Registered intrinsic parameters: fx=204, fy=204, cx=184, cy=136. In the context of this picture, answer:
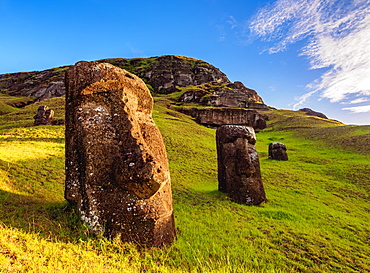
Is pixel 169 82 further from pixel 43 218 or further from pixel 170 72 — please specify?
pixel 43 218

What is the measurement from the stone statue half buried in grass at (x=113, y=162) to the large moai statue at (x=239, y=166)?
592 centimetres

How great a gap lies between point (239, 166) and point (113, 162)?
7141mm

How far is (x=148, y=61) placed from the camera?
12444cm

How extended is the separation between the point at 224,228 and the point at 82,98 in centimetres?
562

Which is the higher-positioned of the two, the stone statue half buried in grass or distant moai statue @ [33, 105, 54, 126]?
distant moai statue @ [33, 105, 54, 126]

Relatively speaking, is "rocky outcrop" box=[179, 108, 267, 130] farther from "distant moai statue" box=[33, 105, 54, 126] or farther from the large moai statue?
the large moai statue

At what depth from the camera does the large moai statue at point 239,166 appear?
10.0 m

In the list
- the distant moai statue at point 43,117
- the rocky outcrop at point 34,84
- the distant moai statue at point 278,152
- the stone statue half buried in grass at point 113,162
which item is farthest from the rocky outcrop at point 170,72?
the stone statue half buried in grass at point 113,162

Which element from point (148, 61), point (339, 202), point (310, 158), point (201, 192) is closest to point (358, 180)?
point (339, 202)

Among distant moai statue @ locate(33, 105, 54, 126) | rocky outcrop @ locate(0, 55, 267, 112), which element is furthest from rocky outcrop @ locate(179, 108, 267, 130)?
distant moai statue @ locate(33, 105, 54, 126)

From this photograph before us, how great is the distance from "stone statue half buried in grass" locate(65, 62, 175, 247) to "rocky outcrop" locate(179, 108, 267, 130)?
47.8m

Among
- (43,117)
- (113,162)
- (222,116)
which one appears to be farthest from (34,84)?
(113,162)

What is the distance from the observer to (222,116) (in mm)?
54062

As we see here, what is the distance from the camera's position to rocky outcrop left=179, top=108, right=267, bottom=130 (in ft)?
176
